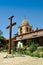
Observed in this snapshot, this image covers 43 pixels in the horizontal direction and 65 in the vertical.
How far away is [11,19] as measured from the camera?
794 inches

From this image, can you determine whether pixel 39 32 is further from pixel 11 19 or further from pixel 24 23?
pixel 24 23

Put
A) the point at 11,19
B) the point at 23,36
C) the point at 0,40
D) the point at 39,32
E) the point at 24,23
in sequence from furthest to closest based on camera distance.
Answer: the point at 24,23 < the point at 0,40 < the point at 23,36 < the point at 39,32 < the point at 11,19

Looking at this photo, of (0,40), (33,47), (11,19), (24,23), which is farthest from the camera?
(24,23)

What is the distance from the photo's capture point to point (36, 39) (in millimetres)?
29172

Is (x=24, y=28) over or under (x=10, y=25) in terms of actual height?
over

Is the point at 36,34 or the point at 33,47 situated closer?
the point at 33,47

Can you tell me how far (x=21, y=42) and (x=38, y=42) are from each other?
5.24 m

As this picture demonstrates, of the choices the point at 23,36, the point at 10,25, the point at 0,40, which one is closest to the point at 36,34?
the point at 23,36

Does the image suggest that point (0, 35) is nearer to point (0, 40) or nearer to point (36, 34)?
point (0, 40)

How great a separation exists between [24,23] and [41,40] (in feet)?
50.9

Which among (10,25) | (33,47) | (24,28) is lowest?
(33,47)

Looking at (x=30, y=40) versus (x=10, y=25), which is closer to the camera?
(x=10, y=25)

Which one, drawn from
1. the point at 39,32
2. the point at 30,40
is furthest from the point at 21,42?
the point at 39,32

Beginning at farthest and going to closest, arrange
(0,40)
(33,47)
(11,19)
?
(0,40) < (33,47) < (11,19)
